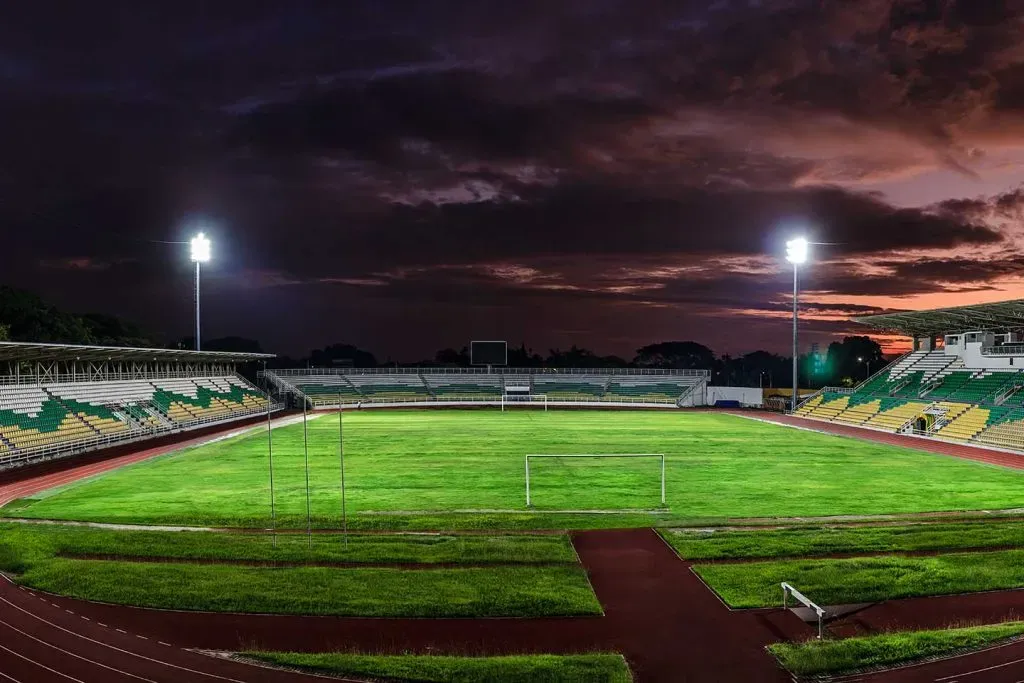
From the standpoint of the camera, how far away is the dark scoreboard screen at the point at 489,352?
6969 centimetres

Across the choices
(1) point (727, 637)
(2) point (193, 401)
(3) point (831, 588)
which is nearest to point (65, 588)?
(1) point (727, 637)

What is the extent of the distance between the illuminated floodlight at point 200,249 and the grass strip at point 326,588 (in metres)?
42.2

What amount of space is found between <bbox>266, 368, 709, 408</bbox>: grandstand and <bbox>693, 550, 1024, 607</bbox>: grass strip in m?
51.0

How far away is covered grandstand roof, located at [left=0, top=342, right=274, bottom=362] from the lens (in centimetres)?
3125

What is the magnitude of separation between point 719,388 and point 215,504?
2208 inches

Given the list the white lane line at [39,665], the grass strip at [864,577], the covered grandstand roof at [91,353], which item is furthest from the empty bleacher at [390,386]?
the white lane line at [39,665]

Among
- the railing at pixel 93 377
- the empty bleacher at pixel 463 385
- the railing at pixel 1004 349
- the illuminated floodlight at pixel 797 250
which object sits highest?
the illuminated floodlight at pixel 797 250

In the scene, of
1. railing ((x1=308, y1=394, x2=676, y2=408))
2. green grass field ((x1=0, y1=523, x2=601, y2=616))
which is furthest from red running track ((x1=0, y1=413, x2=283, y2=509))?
railing ((x1=308, y1=394, x2=676, y2=408))

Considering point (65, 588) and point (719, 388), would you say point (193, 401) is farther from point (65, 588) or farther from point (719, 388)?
point (719, 388)

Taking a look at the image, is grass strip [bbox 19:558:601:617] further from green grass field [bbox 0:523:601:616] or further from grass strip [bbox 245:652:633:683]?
grass strip [bbox 245:652:633:683]

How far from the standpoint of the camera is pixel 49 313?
7438 centimetres

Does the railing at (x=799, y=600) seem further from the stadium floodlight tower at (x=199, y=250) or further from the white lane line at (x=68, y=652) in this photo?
the stadium floodlight tower at (x=199, y=250)

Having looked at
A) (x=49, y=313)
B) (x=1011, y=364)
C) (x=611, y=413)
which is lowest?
Answer: (x=611, y=413)

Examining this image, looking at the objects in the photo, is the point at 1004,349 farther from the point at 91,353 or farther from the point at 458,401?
the point at 91,353
